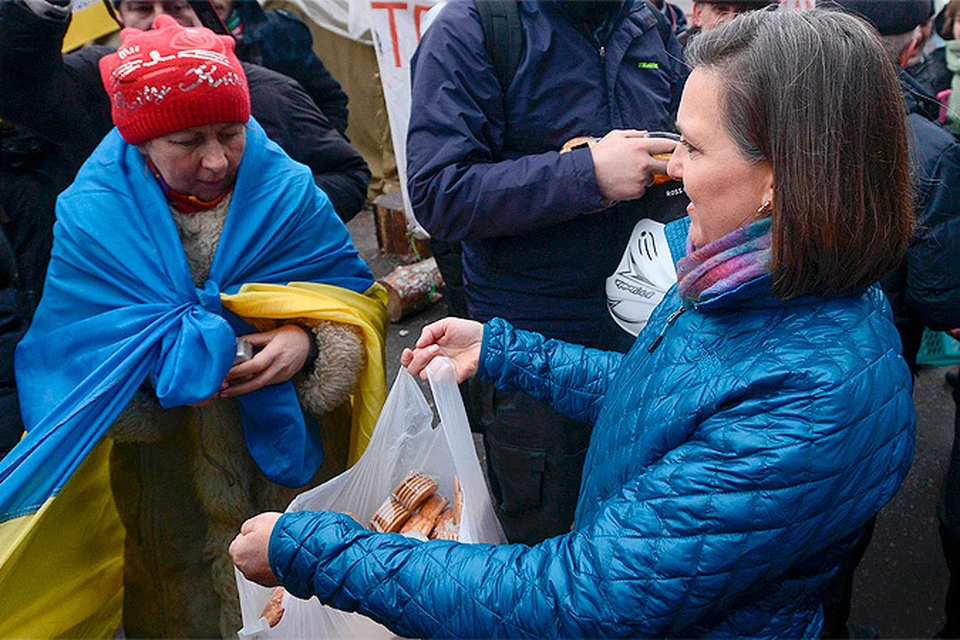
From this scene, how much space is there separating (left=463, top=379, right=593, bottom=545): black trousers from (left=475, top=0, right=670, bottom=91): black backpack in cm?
93

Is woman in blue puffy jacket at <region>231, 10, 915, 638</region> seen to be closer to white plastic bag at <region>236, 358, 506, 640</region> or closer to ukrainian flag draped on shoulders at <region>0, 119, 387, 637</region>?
white plastic bag at <region>236, 358, 506, 640</region>

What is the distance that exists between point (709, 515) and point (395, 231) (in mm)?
5380

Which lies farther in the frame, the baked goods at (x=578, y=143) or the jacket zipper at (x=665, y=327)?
the baked goods at (x=578, y=143)

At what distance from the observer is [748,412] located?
115 cm

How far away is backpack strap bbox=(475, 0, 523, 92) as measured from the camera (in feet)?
7.11

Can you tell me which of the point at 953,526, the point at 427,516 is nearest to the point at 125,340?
the point at 427,516

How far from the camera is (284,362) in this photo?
2.09 meters

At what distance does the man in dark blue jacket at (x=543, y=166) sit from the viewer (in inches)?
83.8

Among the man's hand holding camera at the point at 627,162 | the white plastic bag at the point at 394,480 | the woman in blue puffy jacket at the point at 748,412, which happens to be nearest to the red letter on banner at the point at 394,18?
the man's hand holding camera at the point at 627,162

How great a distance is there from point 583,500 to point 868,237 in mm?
725

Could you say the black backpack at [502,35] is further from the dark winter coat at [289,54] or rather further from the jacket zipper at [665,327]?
the dark winter coat at [289,54]

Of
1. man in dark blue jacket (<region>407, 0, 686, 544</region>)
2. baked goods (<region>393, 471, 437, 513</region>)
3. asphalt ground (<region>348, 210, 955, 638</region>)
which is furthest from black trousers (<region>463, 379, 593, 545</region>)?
asphalt ground (<region>348, 210, 955, 638</region>)

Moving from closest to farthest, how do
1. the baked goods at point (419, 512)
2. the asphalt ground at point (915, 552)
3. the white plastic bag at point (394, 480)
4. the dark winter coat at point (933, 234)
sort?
the white plastic bag at point (394, 480), the baked goods at point (419, 512), the dark winter coat at point (933, 234), the asphalt ground at point (915, 552)

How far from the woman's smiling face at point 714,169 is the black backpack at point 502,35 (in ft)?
3.18
